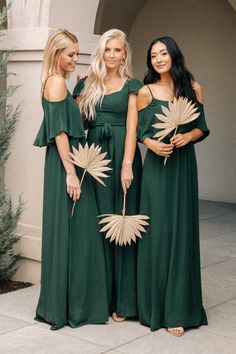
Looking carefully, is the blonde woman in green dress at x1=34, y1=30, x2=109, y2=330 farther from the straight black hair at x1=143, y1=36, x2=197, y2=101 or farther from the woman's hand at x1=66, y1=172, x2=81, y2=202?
the straight black hair at x1=143, y1=36, x2=197, y2=101

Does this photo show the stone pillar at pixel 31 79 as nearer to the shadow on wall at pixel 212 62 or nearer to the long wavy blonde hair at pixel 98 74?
the long wavy blonde hair at pixel 98 74

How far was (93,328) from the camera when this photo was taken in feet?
15.5

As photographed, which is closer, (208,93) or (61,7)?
(61,7)

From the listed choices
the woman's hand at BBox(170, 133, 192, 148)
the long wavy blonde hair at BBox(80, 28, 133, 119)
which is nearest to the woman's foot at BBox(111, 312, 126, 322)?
the woman's hand at BBox(170, 133, 192, 148)

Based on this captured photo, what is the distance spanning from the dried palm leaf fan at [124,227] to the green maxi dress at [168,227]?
0.08m

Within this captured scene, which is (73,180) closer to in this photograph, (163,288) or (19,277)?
(163,288)

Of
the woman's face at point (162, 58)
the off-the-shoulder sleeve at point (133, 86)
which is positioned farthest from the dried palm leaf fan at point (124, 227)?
the woman's face at point (162, 58)

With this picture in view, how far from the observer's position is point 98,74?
4660 mm

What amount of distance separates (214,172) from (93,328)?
6.34 meters

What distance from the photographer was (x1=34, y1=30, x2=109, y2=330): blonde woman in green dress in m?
4.61

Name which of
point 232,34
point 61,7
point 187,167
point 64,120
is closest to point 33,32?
point 61,7

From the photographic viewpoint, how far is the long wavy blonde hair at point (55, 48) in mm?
4578

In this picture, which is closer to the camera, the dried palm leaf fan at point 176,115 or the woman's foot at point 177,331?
the dried palm leaf fan at point 176,115

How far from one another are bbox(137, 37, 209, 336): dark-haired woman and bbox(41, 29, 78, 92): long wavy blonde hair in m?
0.56
